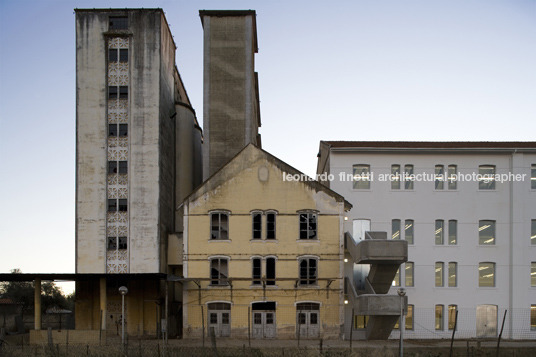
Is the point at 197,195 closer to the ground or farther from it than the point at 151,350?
farther from it

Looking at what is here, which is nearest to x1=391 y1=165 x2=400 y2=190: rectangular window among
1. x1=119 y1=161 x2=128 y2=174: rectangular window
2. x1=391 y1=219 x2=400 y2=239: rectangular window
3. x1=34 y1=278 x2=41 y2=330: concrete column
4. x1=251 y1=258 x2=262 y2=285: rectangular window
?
x1=391 y1=219 x2=400 y2=239: rectangular window

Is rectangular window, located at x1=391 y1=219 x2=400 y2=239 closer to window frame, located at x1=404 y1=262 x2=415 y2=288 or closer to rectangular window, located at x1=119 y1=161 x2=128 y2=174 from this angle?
window frame, located at x1=404 y1=262 x2=415 y2=288

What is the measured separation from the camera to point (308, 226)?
33469mm

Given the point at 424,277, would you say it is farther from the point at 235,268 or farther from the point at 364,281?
the point at 235,268

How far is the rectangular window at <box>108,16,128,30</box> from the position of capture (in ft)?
121

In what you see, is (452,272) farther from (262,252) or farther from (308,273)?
(262,252)

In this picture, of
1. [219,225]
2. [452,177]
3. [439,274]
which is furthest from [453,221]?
[219,225]

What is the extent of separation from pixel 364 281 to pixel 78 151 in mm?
20632

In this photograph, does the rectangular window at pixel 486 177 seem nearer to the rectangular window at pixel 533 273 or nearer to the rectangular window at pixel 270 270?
the rectangular window at pixel 533 273

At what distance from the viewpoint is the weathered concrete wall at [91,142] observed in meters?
35.2

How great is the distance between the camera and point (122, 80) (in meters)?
36.5

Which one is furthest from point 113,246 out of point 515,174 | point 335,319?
point 515,174

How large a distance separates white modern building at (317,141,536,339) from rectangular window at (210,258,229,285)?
8386 millimetres

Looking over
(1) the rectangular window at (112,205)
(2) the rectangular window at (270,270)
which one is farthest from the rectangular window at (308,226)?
(1) the rectangular window at (112,205)
